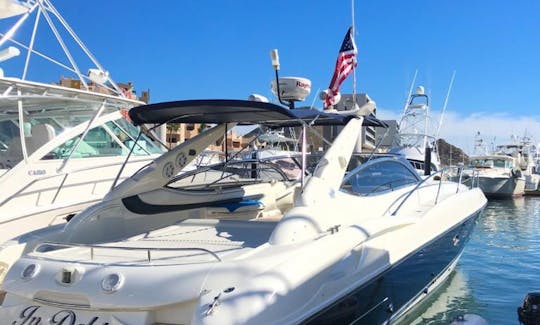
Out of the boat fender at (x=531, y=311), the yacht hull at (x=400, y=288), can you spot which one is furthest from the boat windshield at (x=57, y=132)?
the boat fender at (x=531, y=311)

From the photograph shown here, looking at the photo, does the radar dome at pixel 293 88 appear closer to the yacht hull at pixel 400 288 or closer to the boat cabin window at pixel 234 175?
the boat cabin window at pixel 234 175

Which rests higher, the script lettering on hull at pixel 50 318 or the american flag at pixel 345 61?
the american flag at pixel 345 61

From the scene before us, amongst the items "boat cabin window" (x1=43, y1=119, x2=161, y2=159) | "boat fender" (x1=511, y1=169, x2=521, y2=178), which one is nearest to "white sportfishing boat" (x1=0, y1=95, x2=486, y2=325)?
"boat cabin window" (x1=43, y1=119, x2=161, y2=159)

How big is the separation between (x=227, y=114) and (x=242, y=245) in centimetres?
149

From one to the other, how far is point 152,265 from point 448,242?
4151 mm

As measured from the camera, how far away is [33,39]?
8.91m

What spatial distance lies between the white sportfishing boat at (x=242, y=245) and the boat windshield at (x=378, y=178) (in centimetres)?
2

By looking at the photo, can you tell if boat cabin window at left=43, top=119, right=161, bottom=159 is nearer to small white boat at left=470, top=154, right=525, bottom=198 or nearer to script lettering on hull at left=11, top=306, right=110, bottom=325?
script lettering on hull at left=11, top=306, right=110, bottom=325

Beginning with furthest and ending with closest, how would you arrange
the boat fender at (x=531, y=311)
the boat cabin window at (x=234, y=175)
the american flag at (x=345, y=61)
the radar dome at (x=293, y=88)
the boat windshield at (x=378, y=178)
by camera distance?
the american flag at (x=345, y=61)
the radar dome at (x=293, y=88)
the boat cabin window at (x=234, y=175)
the boat windshield at (x=378, y=178)
the boat fender at (x=531, y=311)

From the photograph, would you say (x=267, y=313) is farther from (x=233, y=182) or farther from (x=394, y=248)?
(x=233, y=182)

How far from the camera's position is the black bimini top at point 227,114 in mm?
4348

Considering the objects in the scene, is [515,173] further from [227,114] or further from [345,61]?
[227,114]

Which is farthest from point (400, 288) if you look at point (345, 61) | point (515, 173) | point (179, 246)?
point (515, 173)

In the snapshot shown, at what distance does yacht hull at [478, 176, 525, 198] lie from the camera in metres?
28.7
